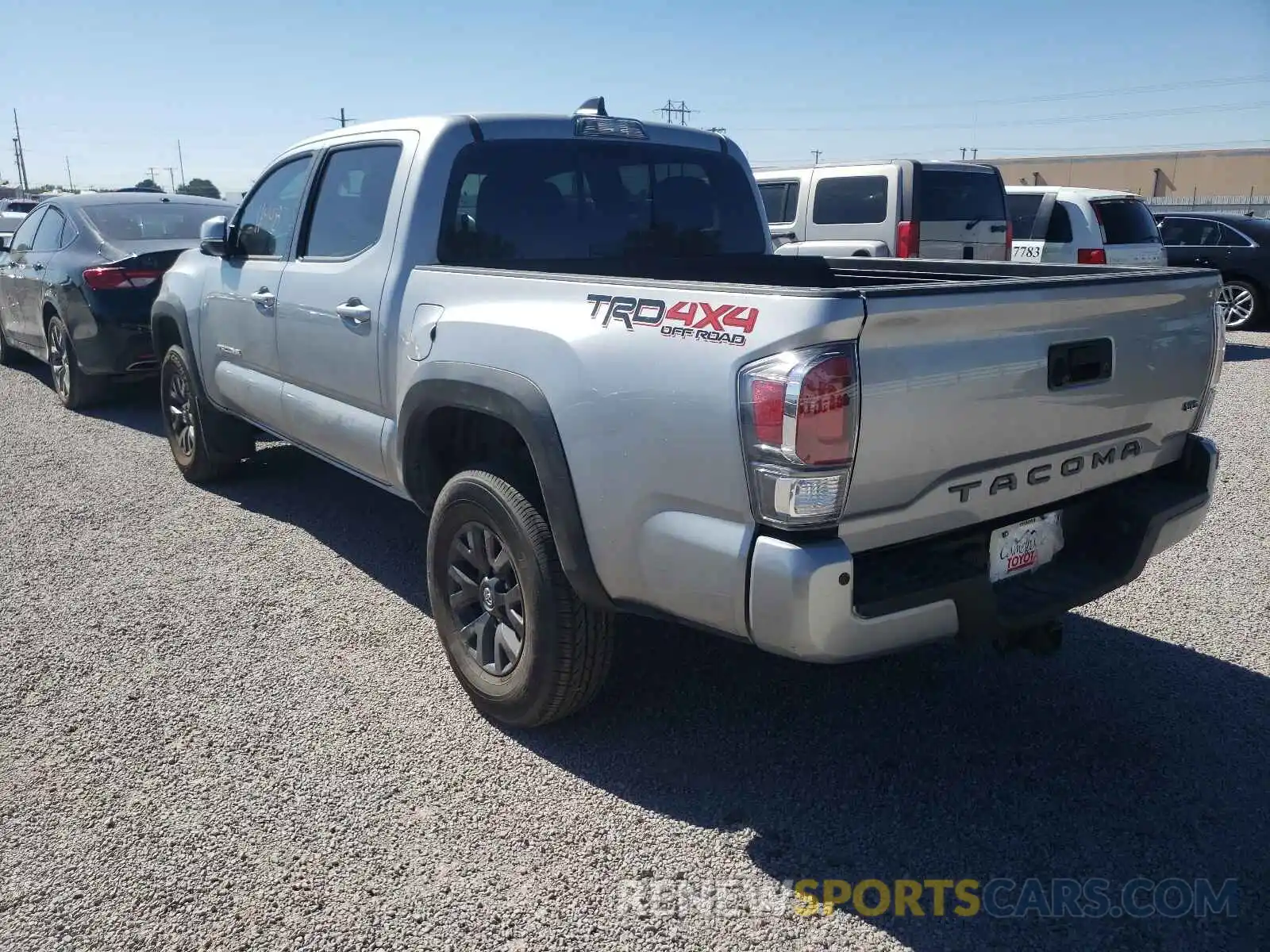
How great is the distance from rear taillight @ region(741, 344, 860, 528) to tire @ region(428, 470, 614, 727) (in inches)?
34.8

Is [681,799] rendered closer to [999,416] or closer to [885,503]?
[885,503]

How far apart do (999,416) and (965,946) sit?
1333 mm

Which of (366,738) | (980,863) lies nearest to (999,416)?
(980,863)

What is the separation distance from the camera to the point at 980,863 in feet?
9.07

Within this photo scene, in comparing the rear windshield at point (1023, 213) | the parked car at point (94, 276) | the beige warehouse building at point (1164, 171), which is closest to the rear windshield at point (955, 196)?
the rear windshield at point (1023, 213)

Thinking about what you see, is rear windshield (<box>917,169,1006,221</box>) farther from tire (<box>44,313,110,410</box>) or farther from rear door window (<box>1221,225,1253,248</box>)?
tire (<box>44,313,110,410</box>)

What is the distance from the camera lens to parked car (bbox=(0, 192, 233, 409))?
25.7ft

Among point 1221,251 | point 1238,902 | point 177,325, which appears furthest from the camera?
point 1221,251

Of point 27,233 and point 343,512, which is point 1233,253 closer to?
point 343,512

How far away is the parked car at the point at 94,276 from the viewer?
7.85 m

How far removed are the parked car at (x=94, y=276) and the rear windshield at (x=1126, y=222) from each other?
897 cm

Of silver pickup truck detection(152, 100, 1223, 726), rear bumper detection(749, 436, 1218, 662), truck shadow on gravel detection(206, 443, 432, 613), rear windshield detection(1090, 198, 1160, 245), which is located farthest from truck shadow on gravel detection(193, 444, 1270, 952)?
rear windshield detection(1090, 198, 1160, 245)

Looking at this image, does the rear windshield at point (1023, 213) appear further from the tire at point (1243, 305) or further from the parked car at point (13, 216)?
the parked car at point (13, 216)

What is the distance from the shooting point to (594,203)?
13.7 ft
